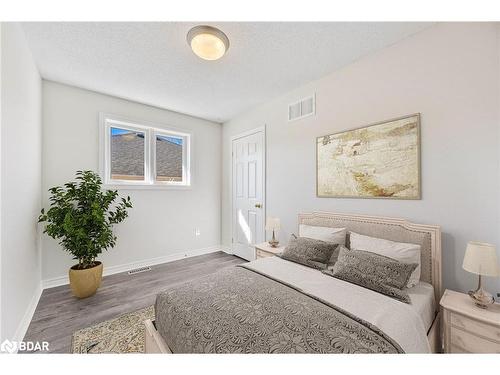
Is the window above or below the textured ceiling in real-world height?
below

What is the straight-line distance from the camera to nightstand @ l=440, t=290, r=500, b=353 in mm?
1224

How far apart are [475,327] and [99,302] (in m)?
3.29

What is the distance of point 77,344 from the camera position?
5.44 feet

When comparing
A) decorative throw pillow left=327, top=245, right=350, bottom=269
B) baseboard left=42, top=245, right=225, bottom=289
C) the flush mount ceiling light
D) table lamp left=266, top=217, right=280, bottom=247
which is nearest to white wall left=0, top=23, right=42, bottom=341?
baseboard left=42, top=245, right=225, bottom=289

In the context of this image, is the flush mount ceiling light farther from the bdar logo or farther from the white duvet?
the bdar logo

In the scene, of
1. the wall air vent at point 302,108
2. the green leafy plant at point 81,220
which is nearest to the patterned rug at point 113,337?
the green leafy plant at point 81,220

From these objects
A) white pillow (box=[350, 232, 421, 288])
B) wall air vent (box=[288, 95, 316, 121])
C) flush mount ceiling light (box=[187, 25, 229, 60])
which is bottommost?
white pillow (box=[350, 232, 421, 288])

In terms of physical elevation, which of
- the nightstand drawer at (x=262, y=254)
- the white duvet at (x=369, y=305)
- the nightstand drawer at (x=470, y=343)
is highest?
the white duvet at (x=369, y=305)

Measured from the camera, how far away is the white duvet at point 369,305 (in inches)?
44.0

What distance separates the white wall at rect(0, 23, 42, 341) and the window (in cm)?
84

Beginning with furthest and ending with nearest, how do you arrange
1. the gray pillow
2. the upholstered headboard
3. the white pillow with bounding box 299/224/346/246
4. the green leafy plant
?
the green leafy plant
the white pillow with bounding box 299/224/346/246
the upholstered headboard
the gray pillow

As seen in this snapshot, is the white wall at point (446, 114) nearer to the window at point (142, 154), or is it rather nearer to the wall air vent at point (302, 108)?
the wall air vent at point (302, 108)

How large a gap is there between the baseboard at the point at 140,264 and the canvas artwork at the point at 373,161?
2625 millimetres
